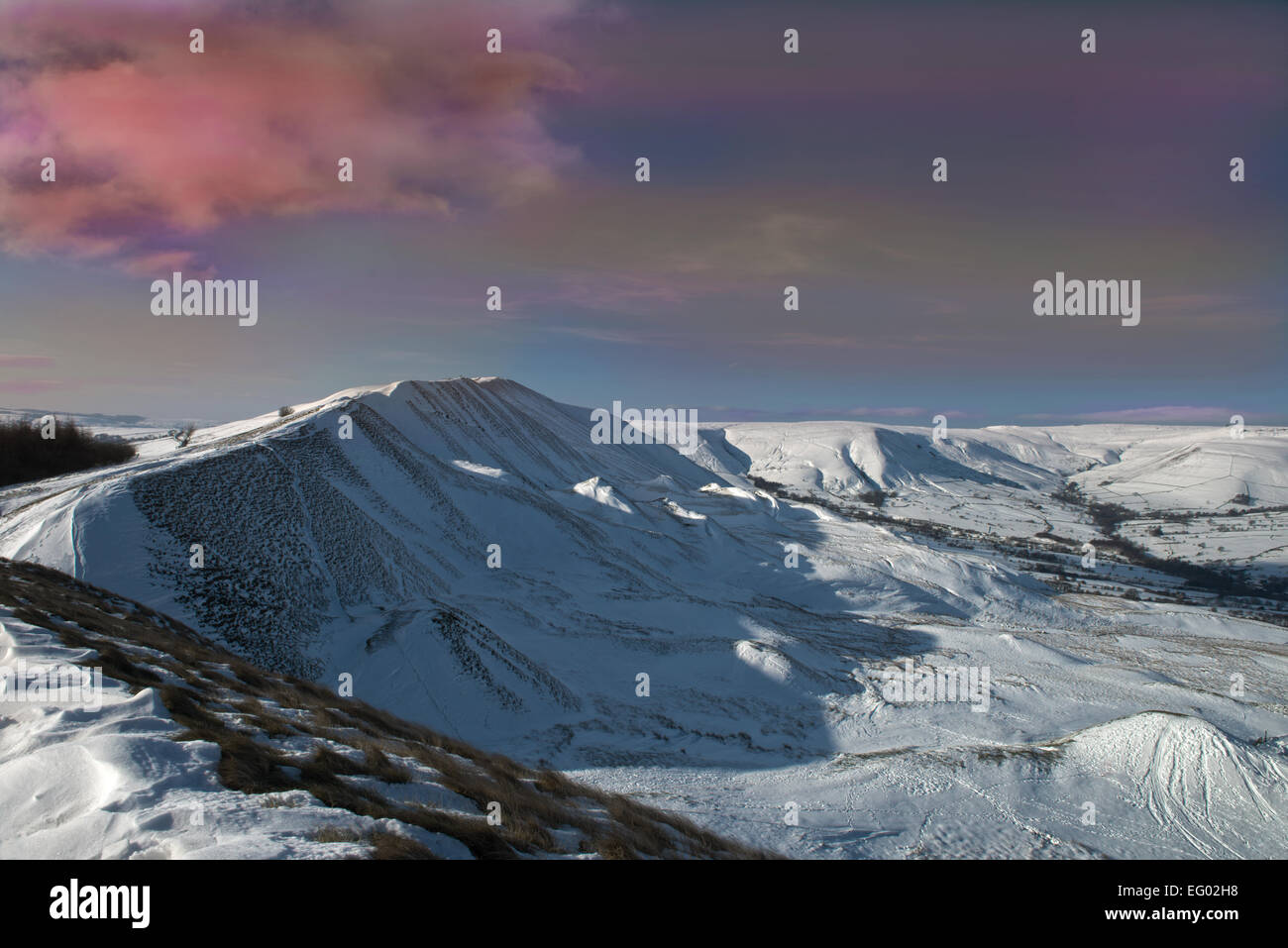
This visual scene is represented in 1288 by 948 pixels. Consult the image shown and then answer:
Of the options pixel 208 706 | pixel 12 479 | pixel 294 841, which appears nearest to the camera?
pixel 294 841

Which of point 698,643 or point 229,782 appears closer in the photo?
point 229,782

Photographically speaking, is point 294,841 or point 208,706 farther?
point 208,706

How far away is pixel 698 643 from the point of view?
87.5 ft

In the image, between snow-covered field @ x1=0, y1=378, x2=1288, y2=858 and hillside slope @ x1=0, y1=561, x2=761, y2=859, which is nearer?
hillside slope @ x1=0, y1=561, x2=761, y2=859

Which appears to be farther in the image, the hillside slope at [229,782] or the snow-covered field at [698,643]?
the snow-covered field at [698,643]

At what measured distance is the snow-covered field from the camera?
562 inches

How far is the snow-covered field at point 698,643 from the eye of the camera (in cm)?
1427

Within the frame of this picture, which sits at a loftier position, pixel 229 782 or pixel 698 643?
pixel 229 782

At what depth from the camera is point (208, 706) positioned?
7.53m
